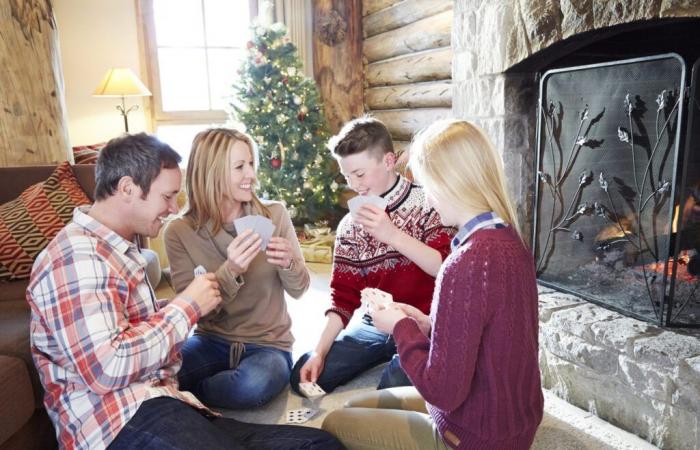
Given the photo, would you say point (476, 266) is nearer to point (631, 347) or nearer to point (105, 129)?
point (631, 347)

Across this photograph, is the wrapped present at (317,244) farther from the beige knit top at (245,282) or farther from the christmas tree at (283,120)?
the beige knit top at (245,282)

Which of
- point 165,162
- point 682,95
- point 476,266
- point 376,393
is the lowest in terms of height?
point 376,393

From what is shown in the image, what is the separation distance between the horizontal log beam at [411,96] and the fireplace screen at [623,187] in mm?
1696

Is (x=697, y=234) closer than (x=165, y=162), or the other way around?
(x=165, y=162)

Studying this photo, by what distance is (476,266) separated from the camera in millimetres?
1165

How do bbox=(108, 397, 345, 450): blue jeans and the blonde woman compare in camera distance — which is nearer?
bbox=(108, 397, 345, 450): blue jeans

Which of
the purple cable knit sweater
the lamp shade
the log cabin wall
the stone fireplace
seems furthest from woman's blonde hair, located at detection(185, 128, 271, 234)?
the lamp shade

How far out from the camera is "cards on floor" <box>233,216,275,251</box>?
1.84m

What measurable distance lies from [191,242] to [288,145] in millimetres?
2878

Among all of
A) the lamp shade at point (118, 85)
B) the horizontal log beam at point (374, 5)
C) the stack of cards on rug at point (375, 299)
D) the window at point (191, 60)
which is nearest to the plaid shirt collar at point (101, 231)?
the stack of cards on rug at point (375, 299)

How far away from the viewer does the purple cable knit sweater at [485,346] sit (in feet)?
3.80

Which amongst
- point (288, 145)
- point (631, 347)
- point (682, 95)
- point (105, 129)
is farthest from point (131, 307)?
point (105, 129)

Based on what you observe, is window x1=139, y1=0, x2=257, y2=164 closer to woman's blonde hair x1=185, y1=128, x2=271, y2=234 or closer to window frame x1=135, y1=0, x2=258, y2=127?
window frame x1=135, y1=0, x2=258, y2=127

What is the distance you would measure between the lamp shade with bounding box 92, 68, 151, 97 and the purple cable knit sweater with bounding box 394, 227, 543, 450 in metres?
4.20
